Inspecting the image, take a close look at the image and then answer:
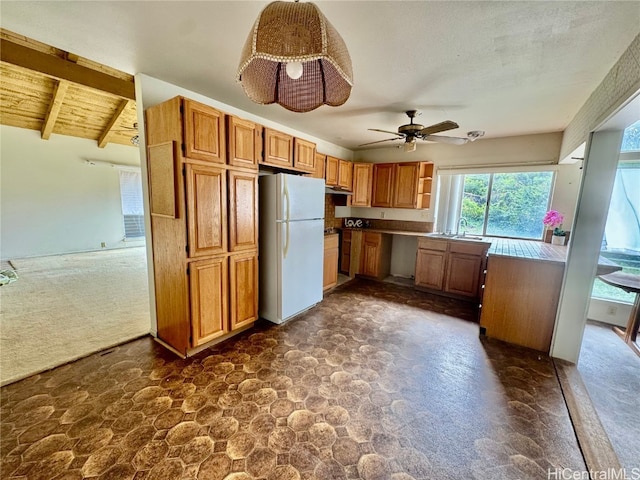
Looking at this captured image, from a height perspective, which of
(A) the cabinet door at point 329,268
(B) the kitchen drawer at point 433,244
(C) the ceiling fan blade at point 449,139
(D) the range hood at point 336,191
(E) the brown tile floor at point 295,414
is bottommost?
(E) the brown tile floor at point 295,414

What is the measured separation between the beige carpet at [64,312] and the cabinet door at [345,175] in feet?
11.6

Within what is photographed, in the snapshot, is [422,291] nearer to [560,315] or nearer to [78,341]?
[560,315]

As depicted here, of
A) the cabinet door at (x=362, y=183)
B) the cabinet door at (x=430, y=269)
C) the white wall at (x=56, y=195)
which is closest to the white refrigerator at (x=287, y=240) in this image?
the cabinet door at (x=362, y=183)

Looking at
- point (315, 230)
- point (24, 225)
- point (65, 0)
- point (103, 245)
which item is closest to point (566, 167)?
point (315, 230)

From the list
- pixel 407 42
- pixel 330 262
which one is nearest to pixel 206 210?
pixel 407 42

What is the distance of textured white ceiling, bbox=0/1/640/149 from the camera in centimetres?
148

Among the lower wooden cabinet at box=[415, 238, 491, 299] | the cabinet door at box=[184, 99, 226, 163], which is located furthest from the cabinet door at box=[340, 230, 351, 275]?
the cabinet door at box=[184, 99, 226, 163]

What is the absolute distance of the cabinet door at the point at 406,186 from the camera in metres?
4.61

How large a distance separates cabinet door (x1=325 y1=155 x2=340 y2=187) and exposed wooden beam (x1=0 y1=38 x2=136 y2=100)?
2.95m

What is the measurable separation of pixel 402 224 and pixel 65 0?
4860 mm

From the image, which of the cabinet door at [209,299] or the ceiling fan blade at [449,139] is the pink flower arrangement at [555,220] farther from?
the cabinet door at [209,299]

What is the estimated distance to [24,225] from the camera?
5523 mm

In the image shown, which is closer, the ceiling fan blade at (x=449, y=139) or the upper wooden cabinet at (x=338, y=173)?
the ceiling fan blade at (x=449, y=139)

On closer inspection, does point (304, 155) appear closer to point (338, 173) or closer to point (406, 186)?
point (338, 173)
